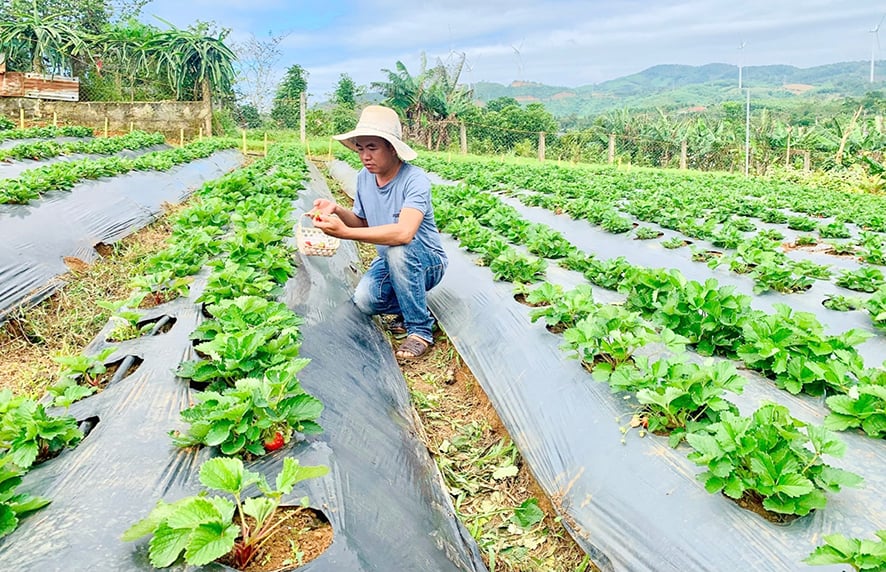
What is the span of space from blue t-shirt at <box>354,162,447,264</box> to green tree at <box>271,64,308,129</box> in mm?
24157

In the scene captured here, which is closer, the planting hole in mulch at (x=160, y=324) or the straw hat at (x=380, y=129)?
the planting hole in mulch at (x=160, y=324)

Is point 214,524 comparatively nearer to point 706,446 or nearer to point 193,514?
point 193,514

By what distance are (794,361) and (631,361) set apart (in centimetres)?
71

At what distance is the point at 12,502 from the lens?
67.2 inches

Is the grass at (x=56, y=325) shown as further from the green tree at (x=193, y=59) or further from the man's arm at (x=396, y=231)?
the green tree at (x=193, y=59)

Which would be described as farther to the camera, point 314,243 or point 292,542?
point 314,243

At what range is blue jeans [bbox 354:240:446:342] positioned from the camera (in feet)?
12.9

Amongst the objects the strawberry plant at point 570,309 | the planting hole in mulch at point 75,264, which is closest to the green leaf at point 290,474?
the strawberry plant at point 570,309

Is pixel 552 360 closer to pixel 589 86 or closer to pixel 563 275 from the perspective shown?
pixel 563 275

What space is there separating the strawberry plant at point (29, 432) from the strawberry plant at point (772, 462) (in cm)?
218

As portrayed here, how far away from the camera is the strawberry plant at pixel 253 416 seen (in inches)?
76.8

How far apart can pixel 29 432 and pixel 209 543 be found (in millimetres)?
980

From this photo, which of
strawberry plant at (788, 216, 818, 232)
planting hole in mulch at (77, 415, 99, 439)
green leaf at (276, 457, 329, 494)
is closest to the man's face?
planting hole in mulch at (77, 415, 99, 439)

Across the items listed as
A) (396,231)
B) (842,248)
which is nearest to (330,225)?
(396,231)
